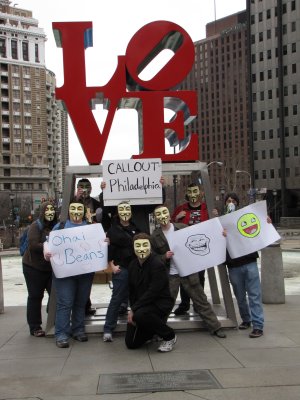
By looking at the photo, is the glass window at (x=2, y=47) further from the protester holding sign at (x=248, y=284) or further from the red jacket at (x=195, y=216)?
the protester holding sign at (x=248, y=284)

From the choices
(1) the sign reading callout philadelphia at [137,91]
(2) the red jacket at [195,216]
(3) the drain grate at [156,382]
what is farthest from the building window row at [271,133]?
(3) the drain grate at [156,382]

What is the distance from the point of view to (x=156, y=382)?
521 cm

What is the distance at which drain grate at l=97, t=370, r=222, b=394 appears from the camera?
16.4ft

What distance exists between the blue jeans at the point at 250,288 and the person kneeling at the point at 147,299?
122 centimetres

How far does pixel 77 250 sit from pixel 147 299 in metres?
1.28

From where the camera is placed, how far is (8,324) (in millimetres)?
8516

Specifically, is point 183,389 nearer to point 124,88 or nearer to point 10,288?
point 124,88

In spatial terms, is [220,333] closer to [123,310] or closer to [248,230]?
[248,230]

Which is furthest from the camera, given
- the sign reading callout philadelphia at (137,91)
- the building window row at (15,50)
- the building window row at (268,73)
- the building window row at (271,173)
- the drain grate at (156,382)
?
the building window row at (15,50)

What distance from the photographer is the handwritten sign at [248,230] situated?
7.26 metres

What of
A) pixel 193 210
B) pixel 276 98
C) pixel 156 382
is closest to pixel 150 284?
pixel 156 382

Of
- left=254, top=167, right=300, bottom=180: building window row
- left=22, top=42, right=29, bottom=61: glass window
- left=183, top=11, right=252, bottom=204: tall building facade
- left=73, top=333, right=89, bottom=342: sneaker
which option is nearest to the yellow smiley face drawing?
left=73, top=333, right=89, bottom=342: sneaker

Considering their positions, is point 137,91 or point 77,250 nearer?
point 77,250

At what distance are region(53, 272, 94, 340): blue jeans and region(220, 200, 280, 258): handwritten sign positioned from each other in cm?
204
